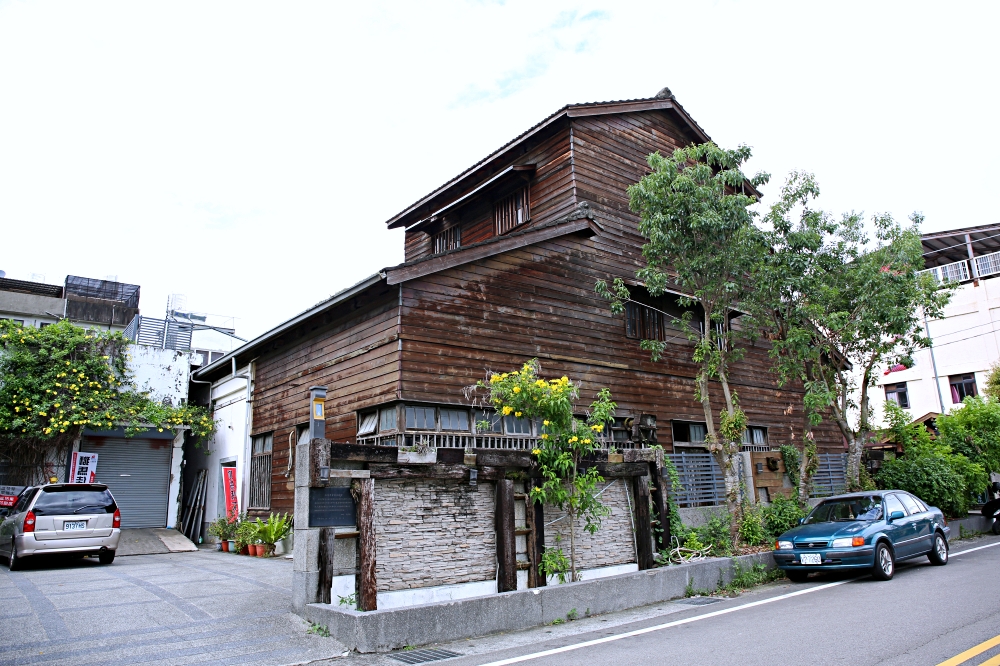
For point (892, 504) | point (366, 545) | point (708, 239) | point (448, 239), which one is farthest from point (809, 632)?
point (448, 239)

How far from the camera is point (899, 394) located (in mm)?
39375

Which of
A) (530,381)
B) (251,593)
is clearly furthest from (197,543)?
(530,381)

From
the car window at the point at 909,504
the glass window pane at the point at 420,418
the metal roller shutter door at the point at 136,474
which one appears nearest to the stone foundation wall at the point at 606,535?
the glass window pane at the point at 420,418

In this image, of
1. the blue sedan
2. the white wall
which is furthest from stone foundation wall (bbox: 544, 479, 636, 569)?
the white wall

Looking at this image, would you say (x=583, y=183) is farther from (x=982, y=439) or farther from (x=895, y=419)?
(x=982, y=439)

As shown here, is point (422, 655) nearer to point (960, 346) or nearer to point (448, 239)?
point (448, 239)

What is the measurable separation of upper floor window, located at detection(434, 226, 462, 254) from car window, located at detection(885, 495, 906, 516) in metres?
12.5

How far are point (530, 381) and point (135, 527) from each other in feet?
49.0

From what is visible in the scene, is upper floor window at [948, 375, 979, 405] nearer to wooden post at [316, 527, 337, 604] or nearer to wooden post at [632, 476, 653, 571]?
wooden post at [632, 476, 653, 571]

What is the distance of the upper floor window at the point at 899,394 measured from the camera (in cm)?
3882

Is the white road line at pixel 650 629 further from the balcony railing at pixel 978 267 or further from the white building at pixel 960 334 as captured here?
the balcony railing at pixel 978 267

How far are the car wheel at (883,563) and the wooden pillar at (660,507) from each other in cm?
322

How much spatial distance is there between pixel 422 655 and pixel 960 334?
38.4 metres

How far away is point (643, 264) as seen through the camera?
1781 cm
